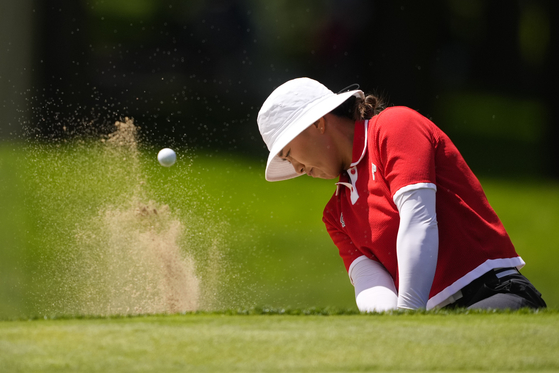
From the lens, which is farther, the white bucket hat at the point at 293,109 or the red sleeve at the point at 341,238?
the red sleeve at the point at 341,238

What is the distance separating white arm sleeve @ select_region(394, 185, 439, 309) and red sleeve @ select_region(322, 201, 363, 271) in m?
0.57

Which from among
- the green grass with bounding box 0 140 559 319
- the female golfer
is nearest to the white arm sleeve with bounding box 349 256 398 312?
the female golfer

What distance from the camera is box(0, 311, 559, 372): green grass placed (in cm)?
160

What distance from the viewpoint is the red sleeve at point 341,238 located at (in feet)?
9.62

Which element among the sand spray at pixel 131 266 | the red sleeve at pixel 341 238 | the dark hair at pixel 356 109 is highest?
the dark hair at pixel 356 109

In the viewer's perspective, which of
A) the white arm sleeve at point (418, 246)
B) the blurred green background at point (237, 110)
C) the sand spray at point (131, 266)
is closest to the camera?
the white arm sleeve at point (418, 246)

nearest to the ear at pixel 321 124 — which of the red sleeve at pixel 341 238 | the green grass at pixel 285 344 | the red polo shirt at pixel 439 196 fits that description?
the red polo shirt at pixel 439 196

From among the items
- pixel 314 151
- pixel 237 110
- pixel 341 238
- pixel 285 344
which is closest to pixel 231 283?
pixel 341 238

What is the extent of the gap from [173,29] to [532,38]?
8171mm

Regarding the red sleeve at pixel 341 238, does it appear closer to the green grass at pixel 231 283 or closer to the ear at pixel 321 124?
the ear at pixel 321 124

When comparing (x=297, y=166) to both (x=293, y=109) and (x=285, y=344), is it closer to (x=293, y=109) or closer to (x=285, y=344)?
(x=293, y=109)

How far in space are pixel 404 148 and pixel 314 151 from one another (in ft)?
1.39

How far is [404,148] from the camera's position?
240 cm

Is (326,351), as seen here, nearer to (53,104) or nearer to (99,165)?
(99,165)
